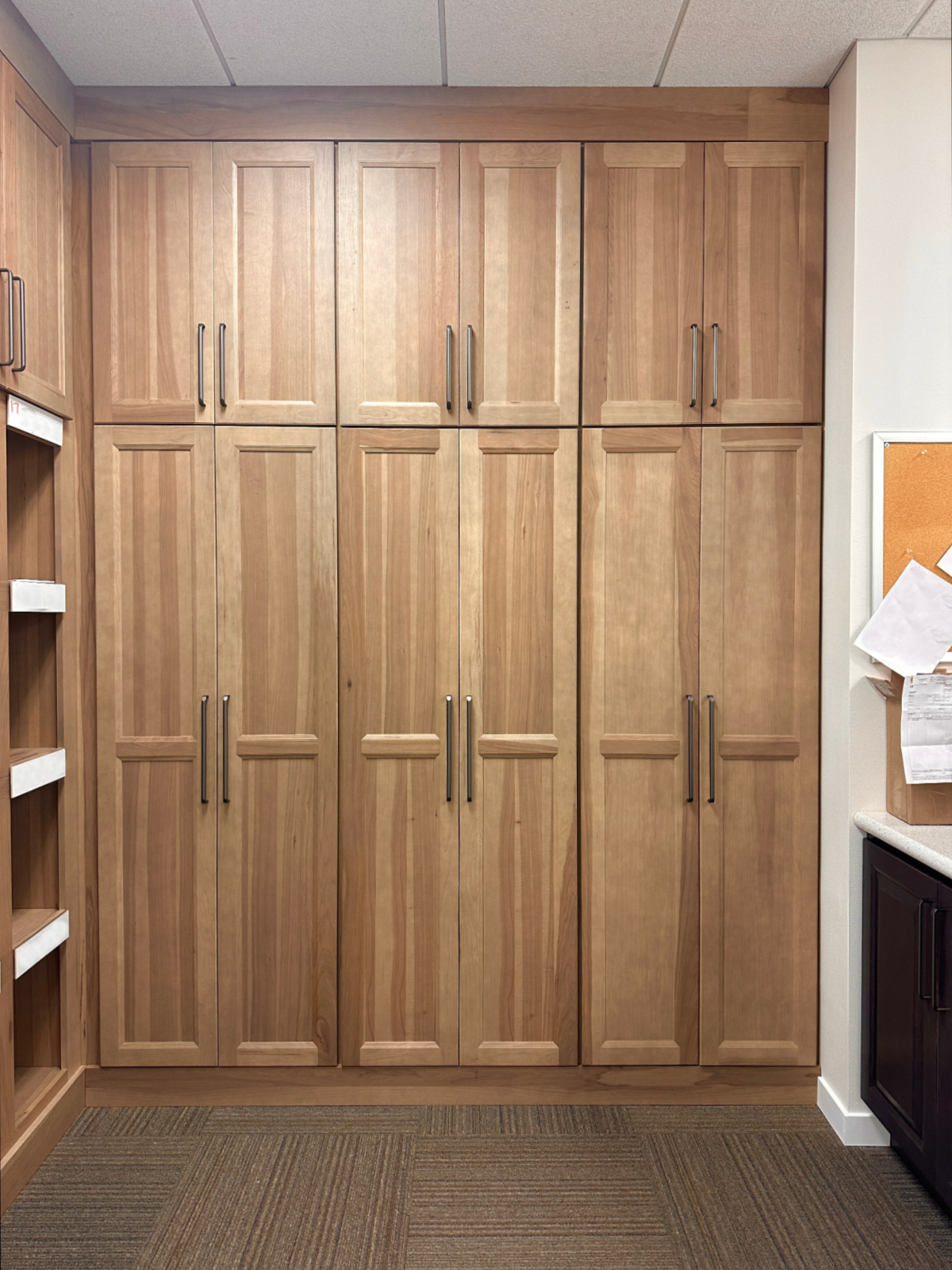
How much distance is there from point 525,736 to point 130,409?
1.45 m

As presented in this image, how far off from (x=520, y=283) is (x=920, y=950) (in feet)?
6.55

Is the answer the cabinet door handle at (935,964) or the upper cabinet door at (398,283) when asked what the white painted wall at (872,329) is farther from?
the upper cabinet door at (398,283)

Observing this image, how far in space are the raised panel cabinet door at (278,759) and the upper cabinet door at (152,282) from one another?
276mm

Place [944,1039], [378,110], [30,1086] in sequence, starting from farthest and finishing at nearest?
[378,110], [30,1086], [944,1039]

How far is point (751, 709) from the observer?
2.49 meters

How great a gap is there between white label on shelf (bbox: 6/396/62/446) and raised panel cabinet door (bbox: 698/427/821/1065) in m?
1.78

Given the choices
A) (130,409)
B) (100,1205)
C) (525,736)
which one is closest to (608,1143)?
(525,736)

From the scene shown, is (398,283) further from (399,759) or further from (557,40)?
(399,759)

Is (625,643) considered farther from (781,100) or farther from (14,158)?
(14,158)

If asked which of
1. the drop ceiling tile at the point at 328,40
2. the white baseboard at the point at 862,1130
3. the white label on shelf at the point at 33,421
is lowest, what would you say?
the white baseboard at the point at 862,1130

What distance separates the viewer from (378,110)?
95.2 inches

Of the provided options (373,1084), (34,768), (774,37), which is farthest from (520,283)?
(373,1084)

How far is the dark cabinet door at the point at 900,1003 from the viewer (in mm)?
1996

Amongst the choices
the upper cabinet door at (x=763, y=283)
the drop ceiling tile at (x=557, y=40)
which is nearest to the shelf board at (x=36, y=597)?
the drop ceiling tile at (x=557, y=40)
